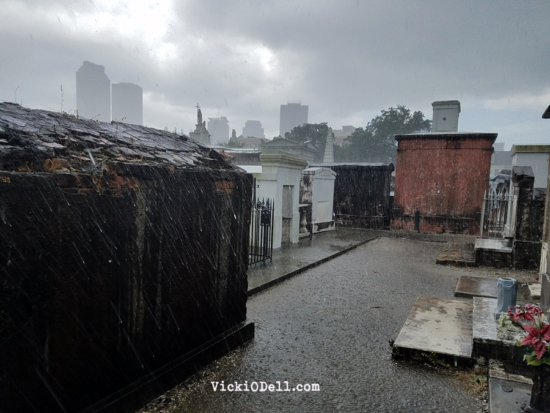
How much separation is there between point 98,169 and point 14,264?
2.92ft

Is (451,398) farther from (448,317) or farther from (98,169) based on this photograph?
(98,169)

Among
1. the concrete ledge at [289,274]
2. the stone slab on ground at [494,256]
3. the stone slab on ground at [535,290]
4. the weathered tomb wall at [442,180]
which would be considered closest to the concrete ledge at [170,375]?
the concrete ledge at [289,274]

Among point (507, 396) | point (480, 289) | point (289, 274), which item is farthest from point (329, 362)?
→ point (480, 289)

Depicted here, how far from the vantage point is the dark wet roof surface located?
98.8 inches

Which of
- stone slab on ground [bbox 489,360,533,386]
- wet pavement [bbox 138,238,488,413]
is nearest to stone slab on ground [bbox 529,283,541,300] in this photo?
wet pavement [bbox 138,238,488,413]

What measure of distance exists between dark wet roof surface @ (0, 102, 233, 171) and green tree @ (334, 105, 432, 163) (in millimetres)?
36378

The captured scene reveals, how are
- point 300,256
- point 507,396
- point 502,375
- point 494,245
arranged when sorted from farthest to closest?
point 494,245
point 300,256
point 502,375
point 507,396

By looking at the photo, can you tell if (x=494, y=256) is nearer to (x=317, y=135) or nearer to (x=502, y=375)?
(x=502, y=375)

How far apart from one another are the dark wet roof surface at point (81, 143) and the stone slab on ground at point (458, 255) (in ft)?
26.3

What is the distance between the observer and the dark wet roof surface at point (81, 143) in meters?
2.51

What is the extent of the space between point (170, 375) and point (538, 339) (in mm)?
3156

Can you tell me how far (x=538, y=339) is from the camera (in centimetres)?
A: 292

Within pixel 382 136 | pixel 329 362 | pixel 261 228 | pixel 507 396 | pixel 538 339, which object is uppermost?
pixel 382 136

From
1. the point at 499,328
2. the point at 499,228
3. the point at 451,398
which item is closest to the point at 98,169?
the point at 451,398
